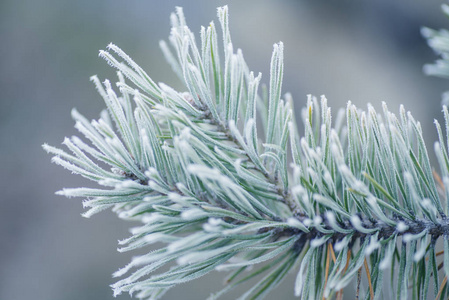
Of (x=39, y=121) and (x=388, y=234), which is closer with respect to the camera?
(x=388, y=234)

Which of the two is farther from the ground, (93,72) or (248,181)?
(93,72)

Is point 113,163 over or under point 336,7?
under

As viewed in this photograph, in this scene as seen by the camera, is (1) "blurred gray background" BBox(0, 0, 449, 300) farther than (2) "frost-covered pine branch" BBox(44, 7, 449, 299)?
Yes

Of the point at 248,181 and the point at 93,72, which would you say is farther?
the point at 93,72

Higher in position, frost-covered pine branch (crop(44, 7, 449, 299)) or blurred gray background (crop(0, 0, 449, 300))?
blurred gray background (crop(0, 0, 449, 300))

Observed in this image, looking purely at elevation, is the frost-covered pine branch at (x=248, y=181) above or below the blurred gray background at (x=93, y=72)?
below

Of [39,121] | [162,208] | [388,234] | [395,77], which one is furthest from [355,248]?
[39,121]

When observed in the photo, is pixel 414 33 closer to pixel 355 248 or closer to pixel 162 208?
pixel 355 248

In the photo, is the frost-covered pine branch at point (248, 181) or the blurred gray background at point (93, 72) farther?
the blurred gray background at point (93, 72)
